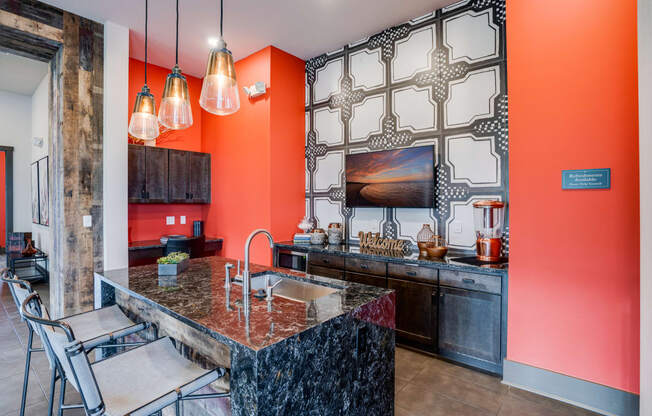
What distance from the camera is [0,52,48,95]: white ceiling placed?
4.75 m

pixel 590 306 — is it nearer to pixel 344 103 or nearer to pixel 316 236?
pixel 316 236

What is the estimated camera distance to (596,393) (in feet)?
6.98

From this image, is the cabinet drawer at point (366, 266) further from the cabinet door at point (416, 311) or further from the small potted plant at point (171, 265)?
the small potted plant at point (171, 265)

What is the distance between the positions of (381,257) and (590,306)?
5.09 ft

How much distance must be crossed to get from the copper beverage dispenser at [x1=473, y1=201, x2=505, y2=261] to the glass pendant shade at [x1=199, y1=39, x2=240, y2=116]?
2223 mm

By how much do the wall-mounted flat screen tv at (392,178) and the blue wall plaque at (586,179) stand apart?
1.24 m

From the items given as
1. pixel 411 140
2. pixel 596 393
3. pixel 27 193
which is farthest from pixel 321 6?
pixel 27 193

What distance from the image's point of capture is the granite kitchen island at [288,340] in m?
1.11

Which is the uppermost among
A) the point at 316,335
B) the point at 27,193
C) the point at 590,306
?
the point at 27,193

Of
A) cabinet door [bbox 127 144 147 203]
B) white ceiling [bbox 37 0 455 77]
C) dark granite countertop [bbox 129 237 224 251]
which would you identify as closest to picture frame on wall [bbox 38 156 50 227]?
dark granite countertop [bbox 129 237 224 251]

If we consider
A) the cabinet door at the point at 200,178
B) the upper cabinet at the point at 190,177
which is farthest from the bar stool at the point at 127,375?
the cabinet door at the point at 200,178

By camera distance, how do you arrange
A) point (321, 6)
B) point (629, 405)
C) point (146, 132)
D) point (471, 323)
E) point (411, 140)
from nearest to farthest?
point (629, 405) → point (146, 132) → point (471, 323) → point (321, 6) → point (411, 140)

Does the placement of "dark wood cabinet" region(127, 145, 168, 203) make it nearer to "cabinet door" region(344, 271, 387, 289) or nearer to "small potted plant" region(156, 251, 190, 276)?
"small potted plant" region(156, 251, 190, 276)

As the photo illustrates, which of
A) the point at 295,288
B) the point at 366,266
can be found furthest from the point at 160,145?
the point at 295,288
